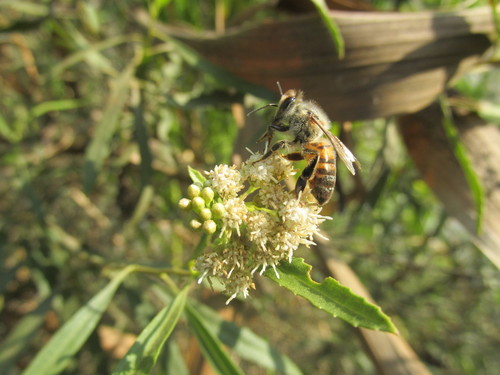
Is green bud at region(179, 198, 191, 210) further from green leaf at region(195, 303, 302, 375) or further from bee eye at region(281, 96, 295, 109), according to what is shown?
green leaf at region(195, 303, 302, 375)

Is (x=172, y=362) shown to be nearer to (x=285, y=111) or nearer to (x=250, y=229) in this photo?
(x=250, y=229)

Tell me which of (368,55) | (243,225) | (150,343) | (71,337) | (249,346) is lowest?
(249,346)

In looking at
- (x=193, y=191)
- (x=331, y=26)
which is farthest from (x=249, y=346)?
(x=331, y=26)

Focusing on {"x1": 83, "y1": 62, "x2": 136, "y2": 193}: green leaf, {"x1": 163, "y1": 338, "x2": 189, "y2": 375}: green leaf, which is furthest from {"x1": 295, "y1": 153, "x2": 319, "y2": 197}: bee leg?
{"x1": 163, "y1": 338, "x2": 189, "y2": 375}: green leaf

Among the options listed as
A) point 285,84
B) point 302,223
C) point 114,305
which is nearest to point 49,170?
point 114,305

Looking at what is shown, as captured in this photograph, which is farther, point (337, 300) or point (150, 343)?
point (150, 343)

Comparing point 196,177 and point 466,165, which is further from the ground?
point 196,177

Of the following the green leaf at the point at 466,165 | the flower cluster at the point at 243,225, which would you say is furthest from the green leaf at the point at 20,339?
the green leaf at the point at 466,165
